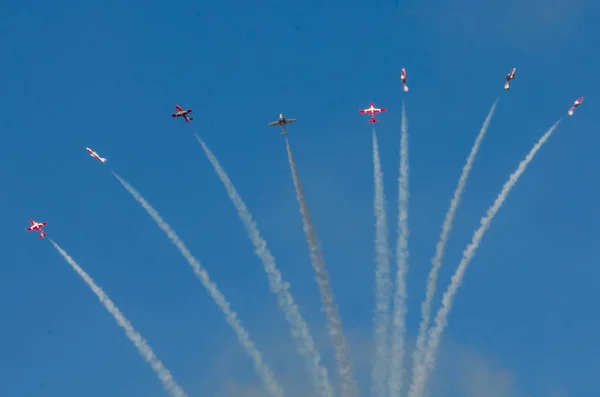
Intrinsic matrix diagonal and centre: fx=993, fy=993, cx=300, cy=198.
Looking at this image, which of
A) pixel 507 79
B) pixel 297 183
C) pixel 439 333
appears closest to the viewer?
pixel 439 333

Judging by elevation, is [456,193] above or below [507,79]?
below

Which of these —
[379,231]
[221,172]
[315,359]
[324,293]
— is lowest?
[315,359]

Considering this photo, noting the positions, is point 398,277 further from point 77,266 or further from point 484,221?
point 77,266

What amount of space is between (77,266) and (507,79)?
77.8 m

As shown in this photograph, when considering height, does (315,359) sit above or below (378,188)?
below

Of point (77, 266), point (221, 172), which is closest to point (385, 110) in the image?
point (221, 172)

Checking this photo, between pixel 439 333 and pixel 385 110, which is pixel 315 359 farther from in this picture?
pixel 385 110

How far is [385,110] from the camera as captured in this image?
171375 millimetres

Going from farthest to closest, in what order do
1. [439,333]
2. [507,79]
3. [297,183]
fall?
[507,79] < [297,183] < [439,333]

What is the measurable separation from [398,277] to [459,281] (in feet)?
29.0

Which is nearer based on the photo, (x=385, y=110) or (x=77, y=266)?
(x=77, y=266)

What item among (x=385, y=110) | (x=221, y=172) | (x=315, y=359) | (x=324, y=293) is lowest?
(x=315, y=359)

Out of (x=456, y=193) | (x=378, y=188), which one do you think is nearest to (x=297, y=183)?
(x=378, y=188)

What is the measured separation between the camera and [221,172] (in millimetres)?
157375
